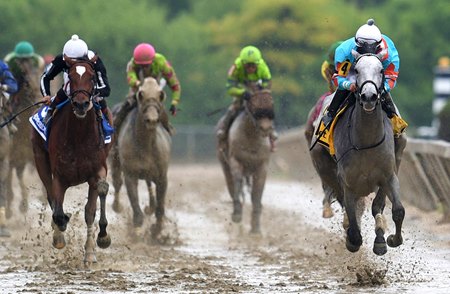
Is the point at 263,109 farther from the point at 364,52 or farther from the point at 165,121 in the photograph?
the point at 364,52

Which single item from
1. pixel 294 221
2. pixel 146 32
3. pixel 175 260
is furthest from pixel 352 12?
pixel 175 260

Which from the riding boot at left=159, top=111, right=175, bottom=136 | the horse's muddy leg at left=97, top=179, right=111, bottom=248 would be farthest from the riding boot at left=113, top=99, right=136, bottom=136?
the horse's muddy leg at left=97, top=179, right=111, bottom=248

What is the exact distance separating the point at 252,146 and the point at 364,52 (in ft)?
21.8

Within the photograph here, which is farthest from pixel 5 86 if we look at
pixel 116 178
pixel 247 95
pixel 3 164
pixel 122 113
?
pixel 247 95

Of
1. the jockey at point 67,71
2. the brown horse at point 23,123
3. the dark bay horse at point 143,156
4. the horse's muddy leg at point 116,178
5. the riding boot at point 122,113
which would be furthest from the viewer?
the brown horse at point 23,123

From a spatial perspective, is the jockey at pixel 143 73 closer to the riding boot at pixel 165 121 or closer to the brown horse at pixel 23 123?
the riding boot at pixel 165 121

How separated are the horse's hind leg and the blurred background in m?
35.4

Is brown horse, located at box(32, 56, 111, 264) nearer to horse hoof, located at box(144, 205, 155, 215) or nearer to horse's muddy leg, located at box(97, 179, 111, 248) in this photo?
horse's muddy leg, located at box(97, 179, 111, 248)

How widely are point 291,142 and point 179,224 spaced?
14750mm

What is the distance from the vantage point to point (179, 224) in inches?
768

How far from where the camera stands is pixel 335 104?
12844 mm

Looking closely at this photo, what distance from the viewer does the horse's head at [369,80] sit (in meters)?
11.4

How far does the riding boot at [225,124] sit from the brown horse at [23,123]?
2.64 metres

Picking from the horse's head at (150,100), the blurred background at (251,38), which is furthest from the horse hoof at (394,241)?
the blurred background at (251,38)
